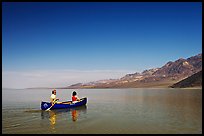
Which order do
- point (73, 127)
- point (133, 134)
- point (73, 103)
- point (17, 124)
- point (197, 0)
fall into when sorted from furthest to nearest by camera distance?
point (73, 103) → point (17, 124) → point (73, 127) → point (133, 134) → point (197, 0)

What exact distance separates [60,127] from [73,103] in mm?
12339

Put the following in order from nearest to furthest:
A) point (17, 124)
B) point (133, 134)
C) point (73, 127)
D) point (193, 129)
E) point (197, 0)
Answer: point (197, 0) < point (133, 134) < point (193, 129) < point (73, 127) < point (17, 124)

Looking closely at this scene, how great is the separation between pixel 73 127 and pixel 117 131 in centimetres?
348

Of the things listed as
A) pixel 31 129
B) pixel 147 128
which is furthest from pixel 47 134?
pixel 147 128

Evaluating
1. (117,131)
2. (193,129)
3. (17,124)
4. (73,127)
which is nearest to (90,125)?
(73,127)

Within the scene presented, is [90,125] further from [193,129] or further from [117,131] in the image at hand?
[193,129]

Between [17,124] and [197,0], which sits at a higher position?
[197,0]

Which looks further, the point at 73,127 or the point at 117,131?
the point at 73,127

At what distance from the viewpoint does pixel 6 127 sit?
58.7ft

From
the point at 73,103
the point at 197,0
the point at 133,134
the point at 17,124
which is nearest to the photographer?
the point at 197,0

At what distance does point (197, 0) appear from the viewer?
1249cm

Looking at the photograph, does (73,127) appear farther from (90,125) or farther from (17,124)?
(17,124)

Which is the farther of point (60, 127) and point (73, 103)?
point (73, 103)

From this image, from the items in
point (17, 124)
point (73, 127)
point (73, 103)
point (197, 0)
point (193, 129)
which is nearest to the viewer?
point (197, 0)
